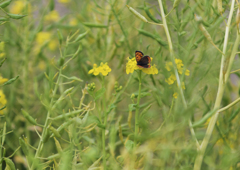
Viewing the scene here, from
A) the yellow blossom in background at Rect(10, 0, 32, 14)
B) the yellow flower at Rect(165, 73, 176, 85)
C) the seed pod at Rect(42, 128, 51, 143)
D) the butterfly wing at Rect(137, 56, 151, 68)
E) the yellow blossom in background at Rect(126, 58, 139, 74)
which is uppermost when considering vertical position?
the yellow blossom in background at Rect(10, 0, 32, 14)

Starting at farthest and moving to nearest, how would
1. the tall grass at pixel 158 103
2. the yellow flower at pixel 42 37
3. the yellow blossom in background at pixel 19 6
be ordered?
the yellow flower at pixel 42 37 → the yellow blossom in background at pixel 19 6 → the tall grass at pixel 158 103

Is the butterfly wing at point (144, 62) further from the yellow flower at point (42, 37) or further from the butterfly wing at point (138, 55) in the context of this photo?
the yellow flower at point (42, 37)

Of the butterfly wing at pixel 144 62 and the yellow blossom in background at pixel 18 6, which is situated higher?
the yellow blossom in background at pixel 18 6

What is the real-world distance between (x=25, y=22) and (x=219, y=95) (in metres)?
0.63

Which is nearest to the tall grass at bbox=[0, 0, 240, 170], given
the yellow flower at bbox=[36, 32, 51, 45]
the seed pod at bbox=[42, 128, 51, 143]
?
the seed pod at bbox=[42, 128, 51, 143]

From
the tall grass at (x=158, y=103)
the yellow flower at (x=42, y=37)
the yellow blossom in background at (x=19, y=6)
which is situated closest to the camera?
the tall grass at (x=158, y=103)

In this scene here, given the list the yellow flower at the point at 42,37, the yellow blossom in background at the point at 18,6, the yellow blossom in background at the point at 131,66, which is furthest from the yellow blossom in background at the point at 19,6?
the yellow blossom in background at the point at 131,66

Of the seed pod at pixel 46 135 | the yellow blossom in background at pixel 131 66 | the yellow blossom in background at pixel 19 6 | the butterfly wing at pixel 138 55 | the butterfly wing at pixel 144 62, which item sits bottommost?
the seed pod at pixel 46 135

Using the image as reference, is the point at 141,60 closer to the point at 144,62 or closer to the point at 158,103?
the point at 144,62

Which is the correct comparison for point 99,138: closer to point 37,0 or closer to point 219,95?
point 219,95

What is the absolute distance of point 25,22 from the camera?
79 centimetres

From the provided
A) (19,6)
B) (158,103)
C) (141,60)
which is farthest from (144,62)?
(19,6)

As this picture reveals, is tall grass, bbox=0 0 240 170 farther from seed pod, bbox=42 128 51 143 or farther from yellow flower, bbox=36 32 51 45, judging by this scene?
yellow flower, bbox=36 32 51 45

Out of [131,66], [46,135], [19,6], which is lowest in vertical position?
[46,135]
